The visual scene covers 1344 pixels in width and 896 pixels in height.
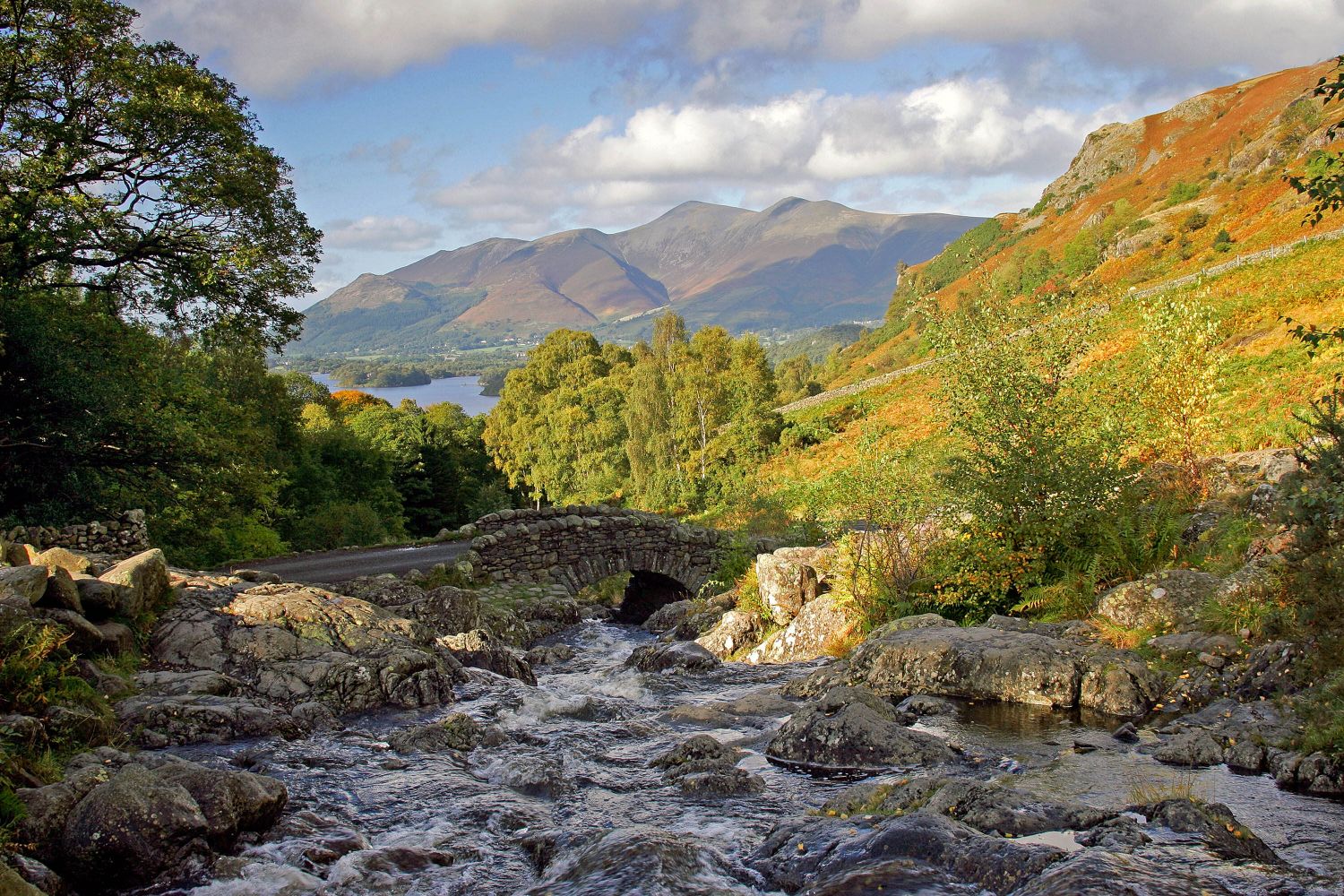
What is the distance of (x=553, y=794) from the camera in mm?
9414

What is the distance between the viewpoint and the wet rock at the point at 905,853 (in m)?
6.35

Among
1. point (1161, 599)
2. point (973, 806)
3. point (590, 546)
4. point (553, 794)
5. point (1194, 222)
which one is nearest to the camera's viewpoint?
point (973, 806)

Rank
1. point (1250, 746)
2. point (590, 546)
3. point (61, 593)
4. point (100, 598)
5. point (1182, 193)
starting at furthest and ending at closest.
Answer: point (1182, 193)
point (590, 546)
point (100, 598)
point (61, 593)
point (1250, 746)

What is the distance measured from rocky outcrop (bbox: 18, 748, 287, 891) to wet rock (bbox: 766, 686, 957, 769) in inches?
207

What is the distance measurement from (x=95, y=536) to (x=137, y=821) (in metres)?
13.8

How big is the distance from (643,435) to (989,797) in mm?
45087

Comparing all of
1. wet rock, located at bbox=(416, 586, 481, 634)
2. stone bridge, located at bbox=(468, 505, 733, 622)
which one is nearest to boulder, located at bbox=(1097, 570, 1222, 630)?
wet rock, located at bbox=(416, 586, 481, 634)

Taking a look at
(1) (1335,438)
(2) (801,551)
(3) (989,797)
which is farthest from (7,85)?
(1) (1335,438)

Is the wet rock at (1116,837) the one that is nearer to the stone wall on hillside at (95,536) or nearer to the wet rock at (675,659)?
the wet rock at (675,659)

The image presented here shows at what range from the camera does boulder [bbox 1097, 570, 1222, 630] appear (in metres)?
12.0

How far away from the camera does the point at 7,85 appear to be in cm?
1905

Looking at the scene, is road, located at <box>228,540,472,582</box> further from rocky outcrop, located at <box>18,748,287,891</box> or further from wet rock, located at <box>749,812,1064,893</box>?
wet rock, located at <box>749,812,1064,893</box>

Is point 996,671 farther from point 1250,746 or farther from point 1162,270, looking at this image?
point 1162,270

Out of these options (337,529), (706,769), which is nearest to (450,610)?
(706,769)
